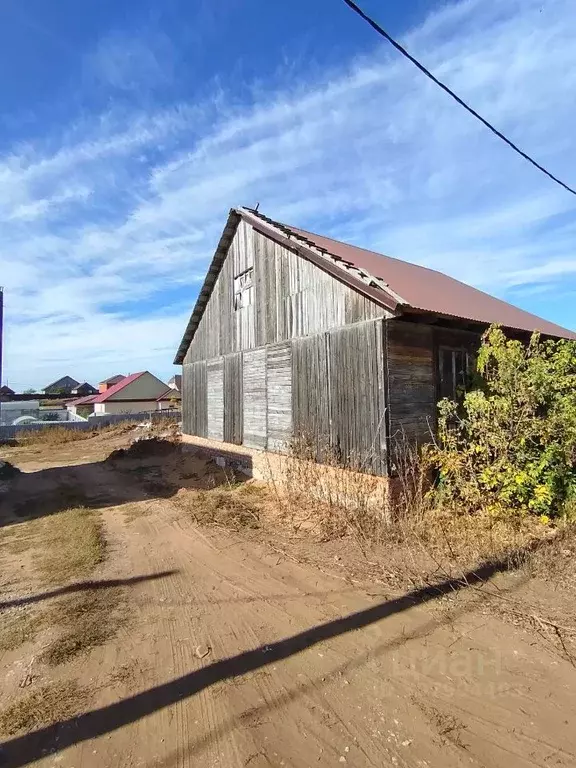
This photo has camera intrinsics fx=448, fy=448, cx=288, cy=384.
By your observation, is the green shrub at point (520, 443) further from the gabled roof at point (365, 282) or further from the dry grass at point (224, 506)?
the dry grass at point (224, 506)

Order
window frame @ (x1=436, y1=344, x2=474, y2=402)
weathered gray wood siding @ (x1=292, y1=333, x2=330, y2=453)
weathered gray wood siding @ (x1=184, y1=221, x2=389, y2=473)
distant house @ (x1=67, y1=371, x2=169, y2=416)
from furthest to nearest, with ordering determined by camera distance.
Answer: distant house @ (x1=67, y1=371, x2=169, y2=416) → weathered gray wood siding @ (x1=292, y1=333, x2=330, y2=453) → window frame @ (x1=436, y1=344, x2=474, y2=402) → weathered gray wood siding @ (x1=184, y1=221, x2=389, y2=473)

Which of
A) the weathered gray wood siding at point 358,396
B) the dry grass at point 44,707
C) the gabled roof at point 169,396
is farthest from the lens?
the gabled roof at point 169,396

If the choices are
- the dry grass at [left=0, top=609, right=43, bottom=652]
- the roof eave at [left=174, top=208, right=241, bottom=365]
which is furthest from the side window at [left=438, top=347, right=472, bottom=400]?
the dry grass at [left=0, top=609, right=43, bottom=652]

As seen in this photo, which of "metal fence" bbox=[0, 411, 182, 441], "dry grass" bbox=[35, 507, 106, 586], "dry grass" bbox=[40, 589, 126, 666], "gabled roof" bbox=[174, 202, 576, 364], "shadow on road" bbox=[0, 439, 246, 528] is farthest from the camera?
"metal fence" bbox=[0, 411, 182, 441]

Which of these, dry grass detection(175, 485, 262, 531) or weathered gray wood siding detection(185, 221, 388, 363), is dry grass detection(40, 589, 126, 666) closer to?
dry grass detection(175, 485, 262, 531)

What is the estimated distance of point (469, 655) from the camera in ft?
12.0

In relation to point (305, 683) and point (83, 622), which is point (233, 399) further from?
point (305, 683)

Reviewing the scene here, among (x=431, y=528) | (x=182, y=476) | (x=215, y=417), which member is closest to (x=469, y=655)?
(x=431, y=528)

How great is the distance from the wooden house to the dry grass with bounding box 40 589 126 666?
182 inches

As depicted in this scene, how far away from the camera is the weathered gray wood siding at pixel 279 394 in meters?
10.3

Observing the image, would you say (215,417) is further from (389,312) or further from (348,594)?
(348,594)

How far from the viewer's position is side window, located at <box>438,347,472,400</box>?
28.6ft

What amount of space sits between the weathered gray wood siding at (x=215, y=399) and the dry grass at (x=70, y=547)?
533 cm

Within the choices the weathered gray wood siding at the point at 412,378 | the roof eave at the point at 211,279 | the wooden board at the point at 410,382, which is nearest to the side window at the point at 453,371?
the weathered gray wood siding at the point at 412,378
